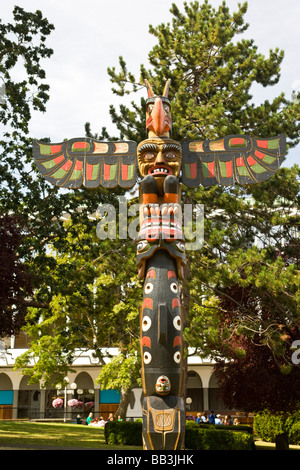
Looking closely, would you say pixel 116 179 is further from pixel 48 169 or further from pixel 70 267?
pixel 70 267

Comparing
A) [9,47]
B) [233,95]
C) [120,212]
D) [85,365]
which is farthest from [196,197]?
[85,365]

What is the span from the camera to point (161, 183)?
10.6 m

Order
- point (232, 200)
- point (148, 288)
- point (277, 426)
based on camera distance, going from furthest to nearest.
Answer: point (277, 426) → point (232, 200) → point (148, 288)

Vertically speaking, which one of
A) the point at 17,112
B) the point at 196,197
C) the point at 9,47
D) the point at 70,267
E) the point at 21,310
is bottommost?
the point at 21,310

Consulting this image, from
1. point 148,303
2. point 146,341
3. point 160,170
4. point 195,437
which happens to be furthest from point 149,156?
point 195,437

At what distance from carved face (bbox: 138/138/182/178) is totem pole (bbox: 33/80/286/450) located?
0.8 inches

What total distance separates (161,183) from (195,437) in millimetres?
10934

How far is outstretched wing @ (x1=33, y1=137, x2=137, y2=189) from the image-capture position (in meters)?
11.2

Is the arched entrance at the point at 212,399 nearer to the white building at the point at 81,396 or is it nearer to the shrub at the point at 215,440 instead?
the white building at the point at 81,396

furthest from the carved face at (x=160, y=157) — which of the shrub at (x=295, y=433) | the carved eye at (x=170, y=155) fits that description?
the shrub at (x=295, y=433)

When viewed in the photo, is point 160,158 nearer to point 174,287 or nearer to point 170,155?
point 170,155

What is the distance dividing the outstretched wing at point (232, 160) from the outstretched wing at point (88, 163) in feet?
4.13

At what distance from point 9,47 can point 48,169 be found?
25.2 ft

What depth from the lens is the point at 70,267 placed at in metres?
18.0
